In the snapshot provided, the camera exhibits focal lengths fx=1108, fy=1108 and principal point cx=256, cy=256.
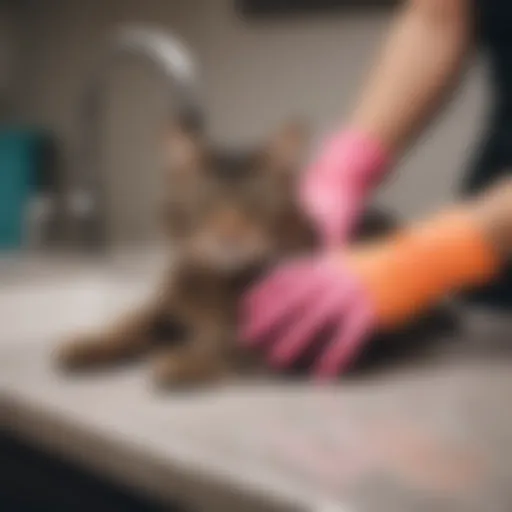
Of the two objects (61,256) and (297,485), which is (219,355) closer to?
(297,485)

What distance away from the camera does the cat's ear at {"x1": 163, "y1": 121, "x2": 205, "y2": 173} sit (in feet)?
3.58

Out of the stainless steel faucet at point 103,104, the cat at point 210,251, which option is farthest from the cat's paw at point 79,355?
the stainless steel faucet at point 103,104

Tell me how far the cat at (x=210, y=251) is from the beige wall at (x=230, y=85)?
0.22m

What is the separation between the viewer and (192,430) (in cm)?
76

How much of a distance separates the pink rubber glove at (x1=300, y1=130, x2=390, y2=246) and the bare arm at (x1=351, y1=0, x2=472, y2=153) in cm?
2

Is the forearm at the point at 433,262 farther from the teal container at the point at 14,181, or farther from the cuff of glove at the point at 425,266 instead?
the teal container at the point at 14,181

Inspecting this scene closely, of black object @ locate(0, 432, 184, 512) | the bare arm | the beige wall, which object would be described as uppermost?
the beige wall

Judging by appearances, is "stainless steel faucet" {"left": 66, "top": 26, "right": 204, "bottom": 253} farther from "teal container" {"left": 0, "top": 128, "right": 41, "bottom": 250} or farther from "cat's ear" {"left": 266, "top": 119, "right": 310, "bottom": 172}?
"cat's ear" {"left": 266, "top": 119, "right": 310, "bottom": 172}

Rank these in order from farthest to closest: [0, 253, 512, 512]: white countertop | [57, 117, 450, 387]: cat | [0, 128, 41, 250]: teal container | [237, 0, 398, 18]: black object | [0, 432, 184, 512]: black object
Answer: [0, 128, 41, 250]: teal container < [237, 0, 398, 18]: black object < [57, 117, 450, 387]: cat < [0, 432, 184, 512]: black object < [0, 253, 512, 512]: white countertop

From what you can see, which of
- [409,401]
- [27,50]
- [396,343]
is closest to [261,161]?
[396,343]

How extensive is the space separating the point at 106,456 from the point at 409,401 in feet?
0.77

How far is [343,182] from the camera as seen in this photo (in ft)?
3.48

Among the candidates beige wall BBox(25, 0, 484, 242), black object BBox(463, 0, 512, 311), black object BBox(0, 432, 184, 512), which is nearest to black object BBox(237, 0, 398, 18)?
beige wall BBox(25, 0, 484, 242)

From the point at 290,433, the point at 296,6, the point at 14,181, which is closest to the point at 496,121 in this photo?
the point at 296,6
